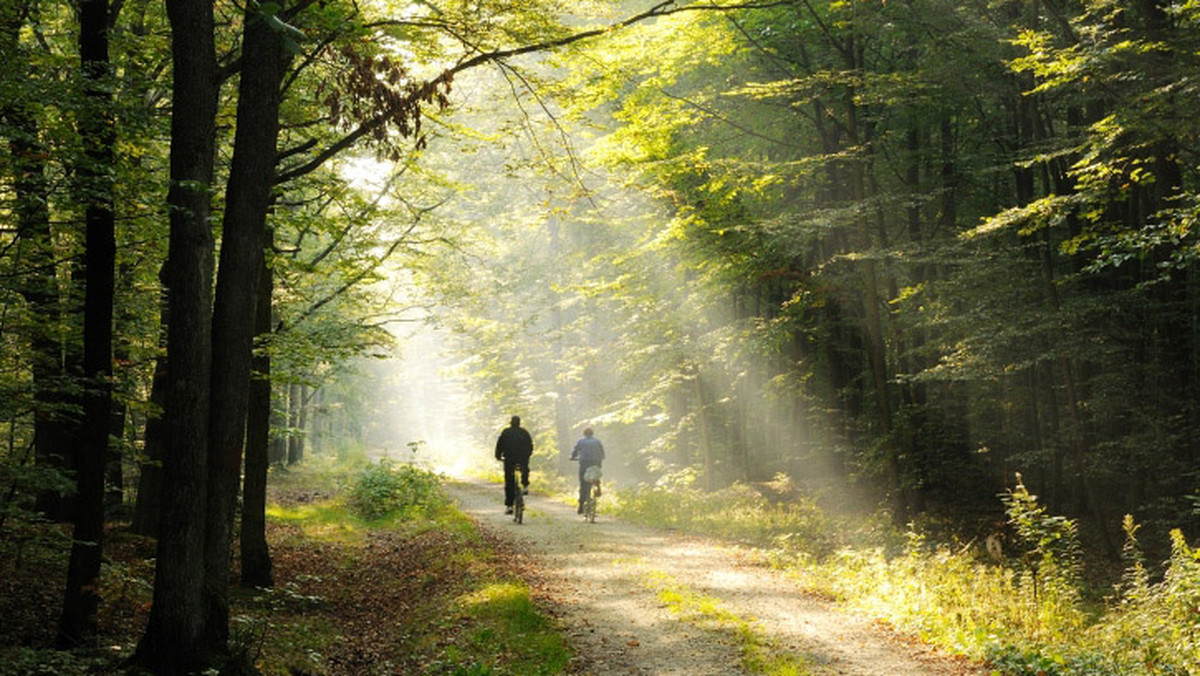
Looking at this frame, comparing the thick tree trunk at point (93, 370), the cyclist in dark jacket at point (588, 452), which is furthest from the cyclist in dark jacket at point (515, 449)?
the thick tree trunk at point (93, 370)

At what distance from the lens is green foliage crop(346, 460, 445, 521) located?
21.3 m

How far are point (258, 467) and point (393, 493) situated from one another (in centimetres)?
1139

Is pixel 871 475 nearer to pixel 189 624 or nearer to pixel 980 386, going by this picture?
pixel 980 386

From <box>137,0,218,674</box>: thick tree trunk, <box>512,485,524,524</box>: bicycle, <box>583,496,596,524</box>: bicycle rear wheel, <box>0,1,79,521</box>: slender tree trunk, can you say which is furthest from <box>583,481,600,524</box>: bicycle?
<box>137,0,218,674</box>: thick tree trunk

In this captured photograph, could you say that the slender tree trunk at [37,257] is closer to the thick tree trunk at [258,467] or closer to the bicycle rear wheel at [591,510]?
the thick tree trunk at [258,467]

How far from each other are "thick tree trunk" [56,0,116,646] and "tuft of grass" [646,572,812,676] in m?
6.27

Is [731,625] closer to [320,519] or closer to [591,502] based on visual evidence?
[591,502]

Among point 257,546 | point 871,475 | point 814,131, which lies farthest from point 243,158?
point 871,475

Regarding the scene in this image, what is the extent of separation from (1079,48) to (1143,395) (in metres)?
7.41

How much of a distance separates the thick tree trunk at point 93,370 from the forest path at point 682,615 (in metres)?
4.88

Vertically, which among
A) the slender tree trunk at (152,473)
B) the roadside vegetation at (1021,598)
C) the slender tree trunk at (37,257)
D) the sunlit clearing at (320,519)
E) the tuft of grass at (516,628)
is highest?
the slender tree trunk at (37,257)

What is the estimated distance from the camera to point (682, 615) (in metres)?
9.33

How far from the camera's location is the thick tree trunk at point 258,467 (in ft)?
36.7

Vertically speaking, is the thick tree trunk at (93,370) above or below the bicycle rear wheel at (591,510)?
above
